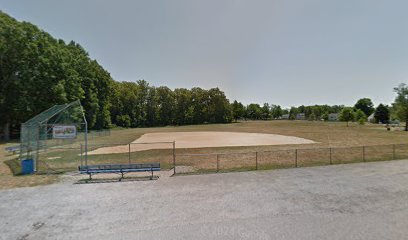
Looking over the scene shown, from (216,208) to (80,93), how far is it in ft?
146

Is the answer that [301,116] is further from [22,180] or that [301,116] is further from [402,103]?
[22,180]

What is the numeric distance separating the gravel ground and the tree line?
3152 centimetres

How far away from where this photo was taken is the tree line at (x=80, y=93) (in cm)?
3369

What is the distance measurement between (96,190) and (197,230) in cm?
582

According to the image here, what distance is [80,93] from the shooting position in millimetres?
43500

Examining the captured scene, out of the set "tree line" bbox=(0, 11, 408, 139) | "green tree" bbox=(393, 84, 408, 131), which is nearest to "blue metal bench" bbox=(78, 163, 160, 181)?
"tree line" bbox=(0, 11, 408, 139)

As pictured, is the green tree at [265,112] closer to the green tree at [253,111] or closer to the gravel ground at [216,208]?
the green tree at [253,111]

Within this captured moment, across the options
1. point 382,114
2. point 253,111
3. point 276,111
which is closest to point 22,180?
point 382,114

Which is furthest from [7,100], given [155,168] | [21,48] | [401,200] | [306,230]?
[401,200]

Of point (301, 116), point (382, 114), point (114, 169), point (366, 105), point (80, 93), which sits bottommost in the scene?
point (114, 169)

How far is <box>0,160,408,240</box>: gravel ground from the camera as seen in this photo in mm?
5746

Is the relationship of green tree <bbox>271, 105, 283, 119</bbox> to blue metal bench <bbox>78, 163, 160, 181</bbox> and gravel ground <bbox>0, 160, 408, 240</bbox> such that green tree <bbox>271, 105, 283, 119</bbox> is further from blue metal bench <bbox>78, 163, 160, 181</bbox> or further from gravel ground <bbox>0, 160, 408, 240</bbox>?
blue metal bench <bbox>78, 163, 160, 181</bbox>

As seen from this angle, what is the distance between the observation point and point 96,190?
954 centimetres

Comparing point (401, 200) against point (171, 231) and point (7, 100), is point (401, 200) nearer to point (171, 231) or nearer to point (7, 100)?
point (171, 231)
